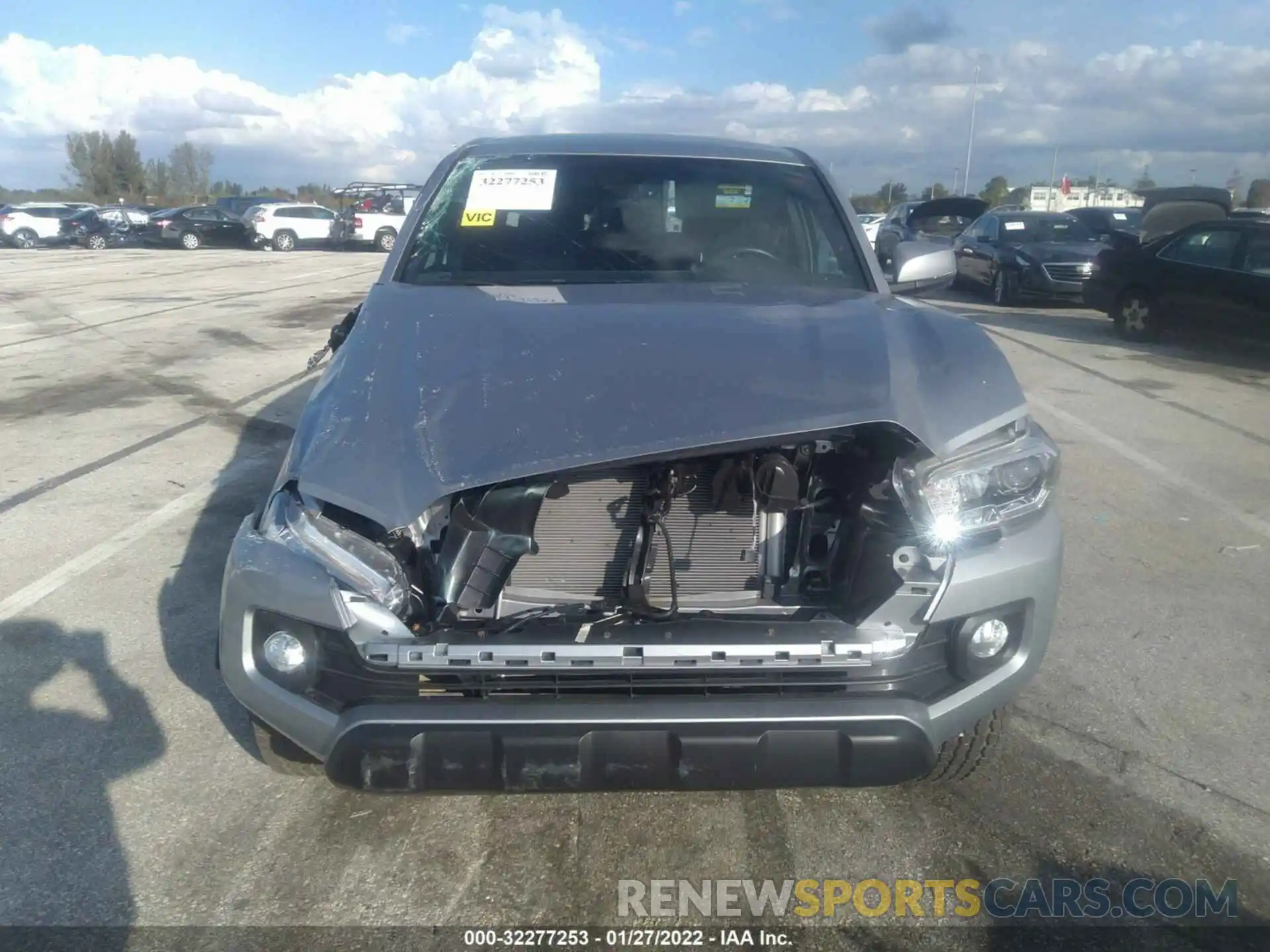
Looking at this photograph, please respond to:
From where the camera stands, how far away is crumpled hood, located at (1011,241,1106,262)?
1515 cm

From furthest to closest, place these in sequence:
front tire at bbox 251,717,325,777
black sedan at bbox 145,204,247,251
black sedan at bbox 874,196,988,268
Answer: black sedan at bbox 145,204,247,251 → black sedan at bbox 874,196,988,268 → front tire at bbox 251,717,325,777

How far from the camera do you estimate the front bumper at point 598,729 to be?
7.73ft

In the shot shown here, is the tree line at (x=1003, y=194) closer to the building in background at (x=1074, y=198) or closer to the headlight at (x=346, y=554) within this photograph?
the building in background at (x=1074, y=198)

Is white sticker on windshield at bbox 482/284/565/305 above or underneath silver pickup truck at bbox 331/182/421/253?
above

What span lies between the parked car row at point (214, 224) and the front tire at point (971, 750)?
2922 cm

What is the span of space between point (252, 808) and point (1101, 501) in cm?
483

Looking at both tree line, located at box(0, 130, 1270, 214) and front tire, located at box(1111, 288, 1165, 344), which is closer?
front tire, located at box(1111, 288, 1165, 344)

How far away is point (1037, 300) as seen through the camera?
15883mm

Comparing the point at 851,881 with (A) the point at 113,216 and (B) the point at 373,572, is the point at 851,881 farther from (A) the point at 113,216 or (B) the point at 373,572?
(A) the point at 113,216

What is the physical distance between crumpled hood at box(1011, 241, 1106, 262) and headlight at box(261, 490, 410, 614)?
1452cm

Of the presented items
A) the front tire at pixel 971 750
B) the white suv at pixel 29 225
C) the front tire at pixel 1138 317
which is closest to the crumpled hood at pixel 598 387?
the front tire at pixel 971 750

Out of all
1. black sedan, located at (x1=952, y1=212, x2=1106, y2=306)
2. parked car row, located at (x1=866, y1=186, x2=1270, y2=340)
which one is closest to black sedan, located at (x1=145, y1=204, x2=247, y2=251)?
parked car row, located at (x1=866, y1=186, x2=1270, y2=340)

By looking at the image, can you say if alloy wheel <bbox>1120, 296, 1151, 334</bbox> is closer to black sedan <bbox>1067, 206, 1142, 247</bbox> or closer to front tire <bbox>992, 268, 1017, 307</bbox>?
front tire <bbox>992, 268, 1017, 307</bbox>
